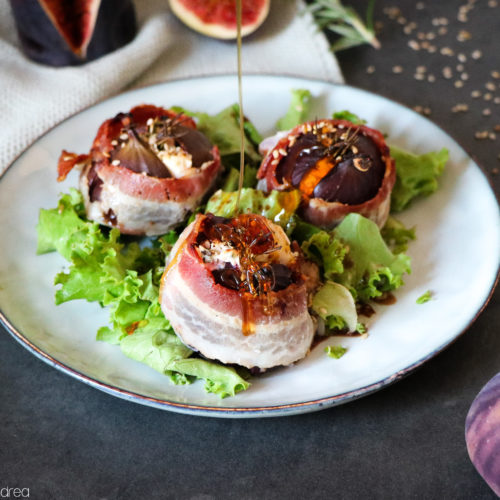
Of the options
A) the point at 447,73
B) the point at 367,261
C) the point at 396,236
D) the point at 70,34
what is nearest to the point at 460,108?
the point at 447,73

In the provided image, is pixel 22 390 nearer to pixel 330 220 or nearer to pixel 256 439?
pixel 256 439

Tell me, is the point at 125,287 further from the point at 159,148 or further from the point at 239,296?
the point at 159,148

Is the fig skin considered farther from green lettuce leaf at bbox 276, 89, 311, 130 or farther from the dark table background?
the dark table background

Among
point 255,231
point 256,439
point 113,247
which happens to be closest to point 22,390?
point 113,247

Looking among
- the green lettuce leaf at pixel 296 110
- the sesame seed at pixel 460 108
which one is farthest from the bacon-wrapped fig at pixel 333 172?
the sesame seed at pixel 460 108

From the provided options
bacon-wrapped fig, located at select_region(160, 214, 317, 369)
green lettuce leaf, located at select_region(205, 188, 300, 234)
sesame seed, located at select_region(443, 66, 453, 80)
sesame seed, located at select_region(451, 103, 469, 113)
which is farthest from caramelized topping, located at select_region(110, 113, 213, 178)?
sesame seed, located at select_region(443, 66, 453, 80)
